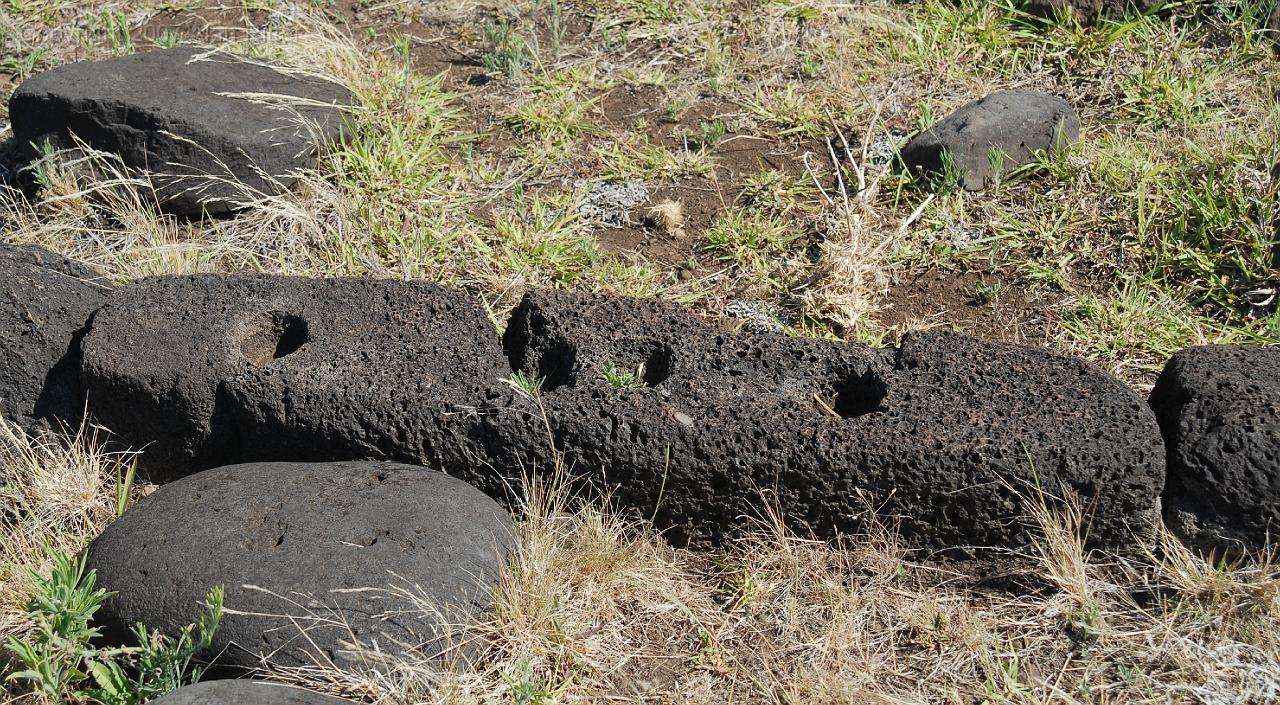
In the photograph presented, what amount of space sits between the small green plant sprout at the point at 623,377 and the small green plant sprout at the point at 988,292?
4.86ft

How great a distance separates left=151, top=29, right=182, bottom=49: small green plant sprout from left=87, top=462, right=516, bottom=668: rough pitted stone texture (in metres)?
3.01

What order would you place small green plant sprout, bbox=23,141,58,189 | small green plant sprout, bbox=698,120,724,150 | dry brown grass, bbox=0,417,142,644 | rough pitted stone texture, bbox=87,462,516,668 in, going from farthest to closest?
small green plant sprout, bbox=698,120,724,150 → small green plant sprout, bbox=23,141,58,189 → dry brown grass, bbox=0,417,142,644 → rough pitted stone texture, bbox=87,462,516,668

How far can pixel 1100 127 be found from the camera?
4422 mm

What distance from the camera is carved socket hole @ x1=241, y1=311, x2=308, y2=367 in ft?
10.3

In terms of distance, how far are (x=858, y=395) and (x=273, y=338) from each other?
1622 millimetres

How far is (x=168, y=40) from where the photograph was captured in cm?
507

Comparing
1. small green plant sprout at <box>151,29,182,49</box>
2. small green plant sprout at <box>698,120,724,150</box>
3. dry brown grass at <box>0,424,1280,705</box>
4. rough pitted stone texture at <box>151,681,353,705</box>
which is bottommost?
dry brown grass at <box>0,424,1280,705</box>

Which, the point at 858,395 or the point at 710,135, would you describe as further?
the point at 710,135

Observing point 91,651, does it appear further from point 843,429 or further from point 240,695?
point 843,429

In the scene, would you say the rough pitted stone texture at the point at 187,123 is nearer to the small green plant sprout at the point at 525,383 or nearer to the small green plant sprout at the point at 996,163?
the small green plant sprout at the point at 525,383

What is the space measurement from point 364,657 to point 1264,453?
2.02m

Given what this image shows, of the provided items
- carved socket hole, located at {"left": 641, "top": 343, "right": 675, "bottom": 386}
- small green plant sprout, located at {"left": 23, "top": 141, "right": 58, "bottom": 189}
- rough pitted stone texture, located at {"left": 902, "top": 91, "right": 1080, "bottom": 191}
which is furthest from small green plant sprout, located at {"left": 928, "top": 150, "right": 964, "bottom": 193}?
small green plant sprout, located at {"left": 23, "top": 141, "right": 58, "bottom": 189}

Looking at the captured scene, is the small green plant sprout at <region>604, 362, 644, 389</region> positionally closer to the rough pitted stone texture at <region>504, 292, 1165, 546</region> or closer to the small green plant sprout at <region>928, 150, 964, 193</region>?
the rough pitted stone texture at <region>504, 292, 1165, 546</region>

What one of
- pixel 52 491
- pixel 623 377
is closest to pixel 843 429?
pixel 623 377
